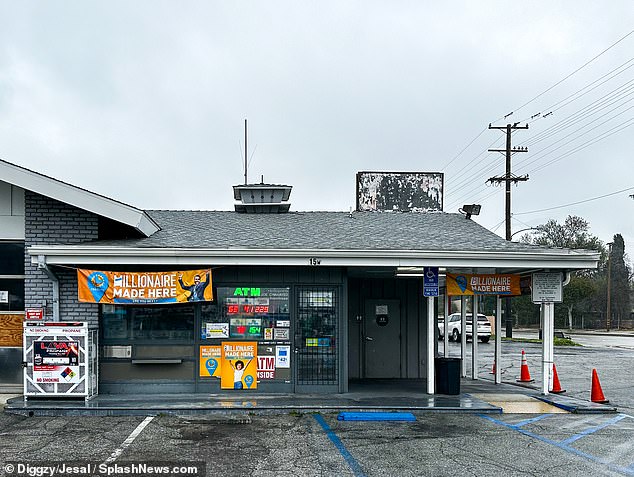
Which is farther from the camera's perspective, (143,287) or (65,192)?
(143,287)

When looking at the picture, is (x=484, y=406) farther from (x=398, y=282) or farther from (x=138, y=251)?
(x=138, y=251)

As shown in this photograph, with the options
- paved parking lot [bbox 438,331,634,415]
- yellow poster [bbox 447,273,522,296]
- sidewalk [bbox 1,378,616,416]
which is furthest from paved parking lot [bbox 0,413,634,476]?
paved parking lot [bbox 438,331,634,415]

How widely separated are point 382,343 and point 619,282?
6803cm

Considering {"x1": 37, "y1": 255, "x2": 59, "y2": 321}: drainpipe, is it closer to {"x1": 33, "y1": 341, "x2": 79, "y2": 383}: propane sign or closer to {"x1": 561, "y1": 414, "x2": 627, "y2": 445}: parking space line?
{"x1": 33, "y1": 341, "x2": 79, "y2": 383}: propane sign

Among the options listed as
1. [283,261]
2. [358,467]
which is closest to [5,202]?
[283,261]

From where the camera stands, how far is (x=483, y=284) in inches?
636

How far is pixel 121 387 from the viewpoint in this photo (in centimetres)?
1486

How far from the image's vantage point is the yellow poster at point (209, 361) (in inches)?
591

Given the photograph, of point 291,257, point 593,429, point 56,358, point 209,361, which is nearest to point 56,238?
point 56,358

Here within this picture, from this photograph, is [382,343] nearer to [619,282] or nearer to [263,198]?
[263,198]

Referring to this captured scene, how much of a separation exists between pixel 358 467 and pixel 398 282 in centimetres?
992

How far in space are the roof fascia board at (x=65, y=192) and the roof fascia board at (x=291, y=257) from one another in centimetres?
79

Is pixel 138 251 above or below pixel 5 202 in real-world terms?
below

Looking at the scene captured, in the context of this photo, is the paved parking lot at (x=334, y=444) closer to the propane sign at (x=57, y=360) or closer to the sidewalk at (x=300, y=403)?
the sidewalk at (x=300, y=403)
